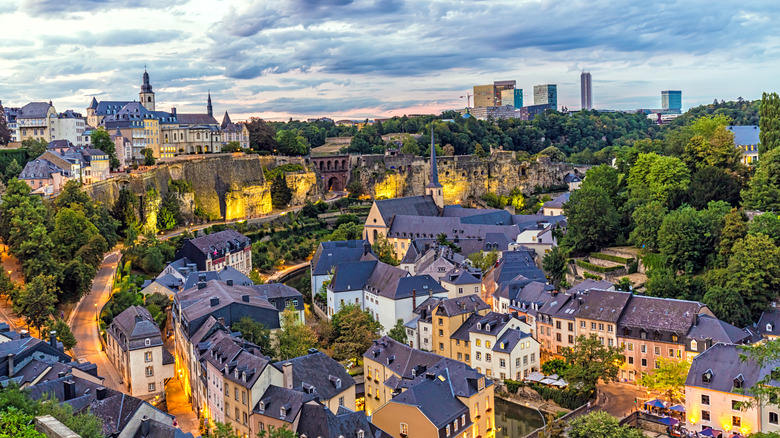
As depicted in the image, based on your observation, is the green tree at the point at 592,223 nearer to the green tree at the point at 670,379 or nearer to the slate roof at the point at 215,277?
the green tree at the point at 670,379

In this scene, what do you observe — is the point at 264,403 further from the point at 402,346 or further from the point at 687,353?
the point at 687,353

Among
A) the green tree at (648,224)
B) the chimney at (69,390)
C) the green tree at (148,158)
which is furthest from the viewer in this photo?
the green tree at (148,158)

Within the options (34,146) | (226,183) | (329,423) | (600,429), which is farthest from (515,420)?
(226,183)

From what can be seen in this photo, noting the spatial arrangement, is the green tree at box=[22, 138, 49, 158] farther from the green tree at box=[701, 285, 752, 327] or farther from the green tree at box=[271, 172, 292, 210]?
the green tree at box=[701, 285, 752, 327]

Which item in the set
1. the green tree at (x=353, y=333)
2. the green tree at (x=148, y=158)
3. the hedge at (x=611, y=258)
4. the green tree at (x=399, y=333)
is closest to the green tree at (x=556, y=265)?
the hedge at (x=611, y=258)

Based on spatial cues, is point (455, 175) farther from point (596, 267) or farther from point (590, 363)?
point (590, 363)

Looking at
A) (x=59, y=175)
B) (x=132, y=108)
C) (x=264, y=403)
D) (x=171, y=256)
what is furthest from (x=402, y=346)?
(x=132, y=108)
